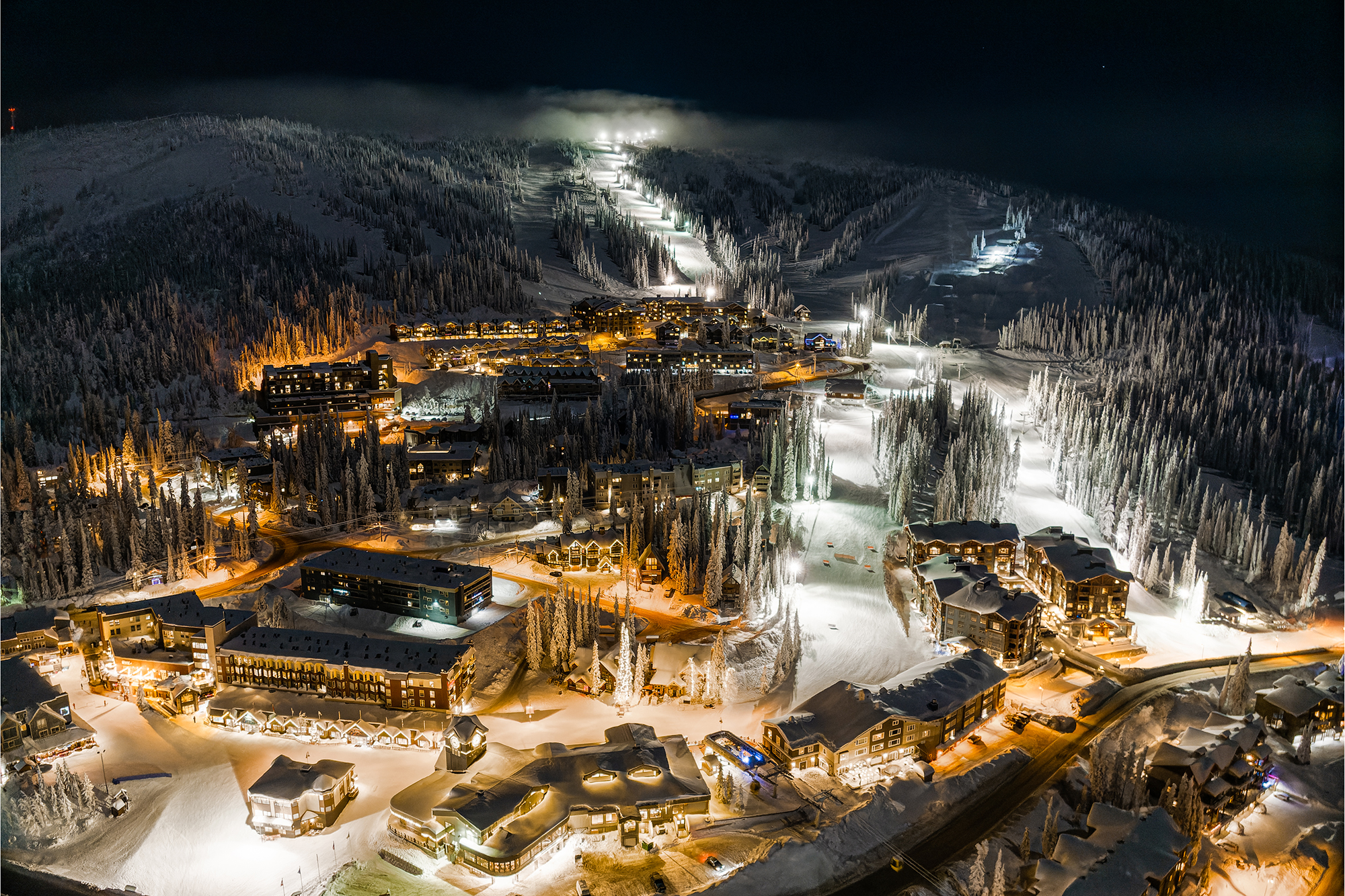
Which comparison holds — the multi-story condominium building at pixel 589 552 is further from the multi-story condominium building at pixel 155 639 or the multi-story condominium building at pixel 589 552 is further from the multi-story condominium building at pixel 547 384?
the multi-story condominium building at pixel 547 384

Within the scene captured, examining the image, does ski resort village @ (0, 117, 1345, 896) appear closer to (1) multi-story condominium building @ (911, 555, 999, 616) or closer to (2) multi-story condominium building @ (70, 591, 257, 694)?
(2) multi-story condominium building @ (70, 591, 257, 694)

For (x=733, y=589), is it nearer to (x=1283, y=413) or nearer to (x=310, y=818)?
(x=310, y=818)

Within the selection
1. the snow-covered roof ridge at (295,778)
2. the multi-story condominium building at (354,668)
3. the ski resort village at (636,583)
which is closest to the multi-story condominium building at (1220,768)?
the ski resort village at (636,583)

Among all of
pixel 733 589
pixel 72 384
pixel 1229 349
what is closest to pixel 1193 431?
pixel 1229 349

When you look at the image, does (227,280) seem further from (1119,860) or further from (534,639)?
(1119,860)

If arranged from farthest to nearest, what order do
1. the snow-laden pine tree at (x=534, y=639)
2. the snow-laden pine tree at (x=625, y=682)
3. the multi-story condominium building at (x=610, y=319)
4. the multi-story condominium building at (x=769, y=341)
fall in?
the multi-story condominium building at (x=610, y=319) → the multi-story condominium building at (x=769, y=341) → the snow-laden pine tree at (x=534, y=639) → the snow-laden pine tree at (x=625, y=682)

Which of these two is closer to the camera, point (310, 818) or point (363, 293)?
point (310, 818)
